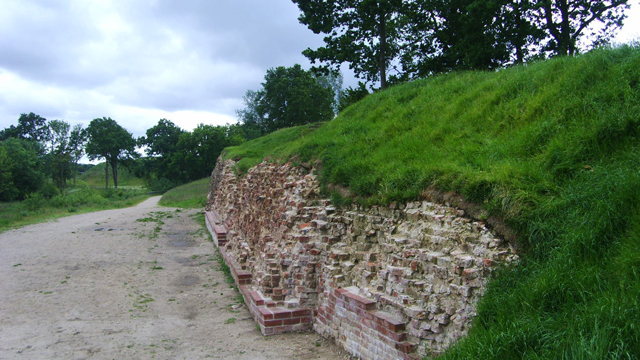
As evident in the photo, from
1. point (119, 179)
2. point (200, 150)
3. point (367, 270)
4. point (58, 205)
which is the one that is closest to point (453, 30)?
point (367, 270)

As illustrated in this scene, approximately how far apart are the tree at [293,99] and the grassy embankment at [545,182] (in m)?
34.2

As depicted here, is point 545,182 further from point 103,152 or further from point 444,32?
point 103,152

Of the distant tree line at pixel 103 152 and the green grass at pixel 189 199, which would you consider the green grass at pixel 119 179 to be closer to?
the distant tree line at pixel 103 152

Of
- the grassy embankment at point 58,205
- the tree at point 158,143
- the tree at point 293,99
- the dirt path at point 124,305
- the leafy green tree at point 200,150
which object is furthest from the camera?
the tree at point 158,143

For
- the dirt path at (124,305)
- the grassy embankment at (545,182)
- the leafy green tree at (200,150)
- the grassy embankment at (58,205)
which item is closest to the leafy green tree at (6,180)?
the grassy embankment at (58,205)

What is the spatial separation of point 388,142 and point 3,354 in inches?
267

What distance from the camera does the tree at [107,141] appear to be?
66.6m

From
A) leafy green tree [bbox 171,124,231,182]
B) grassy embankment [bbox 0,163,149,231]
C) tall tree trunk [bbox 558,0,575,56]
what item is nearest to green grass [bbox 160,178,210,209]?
grassy embankment [bbox 0,163,149,231]

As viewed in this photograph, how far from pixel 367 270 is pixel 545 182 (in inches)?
97.3

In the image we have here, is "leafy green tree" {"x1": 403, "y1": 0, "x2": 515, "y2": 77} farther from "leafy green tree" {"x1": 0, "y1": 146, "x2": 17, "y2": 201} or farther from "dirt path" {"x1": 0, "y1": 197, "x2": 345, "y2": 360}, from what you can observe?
"leafy green tree" {"x1": 0, "y1": 146, "x2": 17, "y2": 201}

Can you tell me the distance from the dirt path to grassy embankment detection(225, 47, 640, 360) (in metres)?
2.77

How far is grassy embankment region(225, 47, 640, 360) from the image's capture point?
2889 millimetres

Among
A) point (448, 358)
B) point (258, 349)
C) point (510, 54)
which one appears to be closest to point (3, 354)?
point (258, 349)

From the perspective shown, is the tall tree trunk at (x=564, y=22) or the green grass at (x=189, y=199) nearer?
the tall tree trunk at (x=564, y=22)
